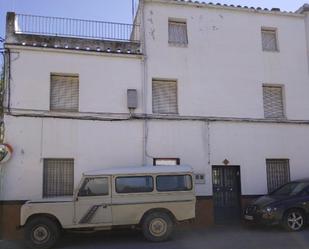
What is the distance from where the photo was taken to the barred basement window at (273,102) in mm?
16141

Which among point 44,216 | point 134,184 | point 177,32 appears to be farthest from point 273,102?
point 44,216

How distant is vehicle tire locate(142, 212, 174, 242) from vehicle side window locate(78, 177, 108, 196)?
1.40 m

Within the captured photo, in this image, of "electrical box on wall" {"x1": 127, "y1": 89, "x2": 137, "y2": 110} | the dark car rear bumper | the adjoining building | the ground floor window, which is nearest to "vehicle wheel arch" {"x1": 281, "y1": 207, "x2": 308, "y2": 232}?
the dark car rear bumper

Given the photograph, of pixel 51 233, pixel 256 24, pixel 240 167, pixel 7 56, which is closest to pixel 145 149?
pixel 240 167

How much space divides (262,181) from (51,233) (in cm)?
787

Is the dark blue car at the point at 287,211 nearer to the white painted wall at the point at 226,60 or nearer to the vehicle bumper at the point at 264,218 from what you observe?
the vehicle bumper at the point at 264,218

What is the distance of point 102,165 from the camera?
14.2m

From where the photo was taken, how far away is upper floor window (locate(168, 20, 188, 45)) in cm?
1571

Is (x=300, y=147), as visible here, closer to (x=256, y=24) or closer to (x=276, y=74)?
(x=276, y=74)

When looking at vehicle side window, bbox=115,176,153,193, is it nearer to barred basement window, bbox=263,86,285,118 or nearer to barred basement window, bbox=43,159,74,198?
barred basement window, bbox=43,159,74,198

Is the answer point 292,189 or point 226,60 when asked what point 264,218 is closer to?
point 292,189

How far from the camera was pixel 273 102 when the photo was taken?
16281mm

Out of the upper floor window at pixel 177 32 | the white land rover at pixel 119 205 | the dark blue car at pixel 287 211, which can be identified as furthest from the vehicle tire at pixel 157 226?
the upper floor window at pixel 177 32

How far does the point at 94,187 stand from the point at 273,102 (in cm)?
802
